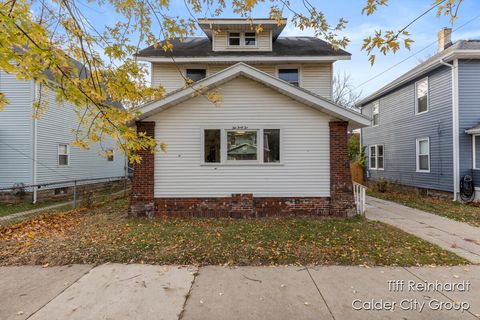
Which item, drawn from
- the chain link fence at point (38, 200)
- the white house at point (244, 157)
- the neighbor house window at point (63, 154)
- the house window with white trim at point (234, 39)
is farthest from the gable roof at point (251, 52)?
the neighbor house window at point (63, 154)

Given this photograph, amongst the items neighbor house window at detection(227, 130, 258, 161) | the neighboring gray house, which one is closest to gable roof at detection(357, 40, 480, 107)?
neighbor house window at detection(227, 130, 258, 161)

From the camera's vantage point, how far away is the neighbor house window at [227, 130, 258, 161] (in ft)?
25.6

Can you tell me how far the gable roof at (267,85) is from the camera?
7.27 meters

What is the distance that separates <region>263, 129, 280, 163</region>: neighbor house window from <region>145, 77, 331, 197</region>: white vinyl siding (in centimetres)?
15

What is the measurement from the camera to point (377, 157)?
16.9m

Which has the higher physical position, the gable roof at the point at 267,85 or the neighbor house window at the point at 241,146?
the gable roof at the point at 267,85

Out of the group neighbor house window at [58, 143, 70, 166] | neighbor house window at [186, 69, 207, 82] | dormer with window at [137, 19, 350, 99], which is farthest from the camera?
neighbor house window at [58, 143, 70, 166]

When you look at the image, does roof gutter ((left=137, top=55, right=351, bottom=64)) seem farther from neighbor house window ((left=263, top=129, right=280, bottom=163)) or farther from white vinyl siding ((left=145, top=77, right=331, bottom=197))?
neighbor house window ((left=263, top=129, right=280, bottom=163))

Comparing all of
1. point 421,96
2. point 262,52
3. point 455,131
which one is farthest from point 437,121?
point 262,52

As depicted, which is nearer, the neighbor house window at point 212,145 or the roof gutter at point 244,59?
the neighbor house window at point 212,145

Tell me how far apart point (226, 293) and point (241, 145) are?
490cm

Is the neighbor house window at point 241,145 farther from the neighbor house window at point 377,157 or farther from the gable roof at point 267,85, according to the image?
the neighbor house window at point 377,157

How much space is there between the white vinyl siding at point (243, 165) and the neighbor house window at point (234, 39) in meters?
5.11

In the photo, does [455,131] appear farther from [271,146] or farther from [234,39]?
[234,39]
